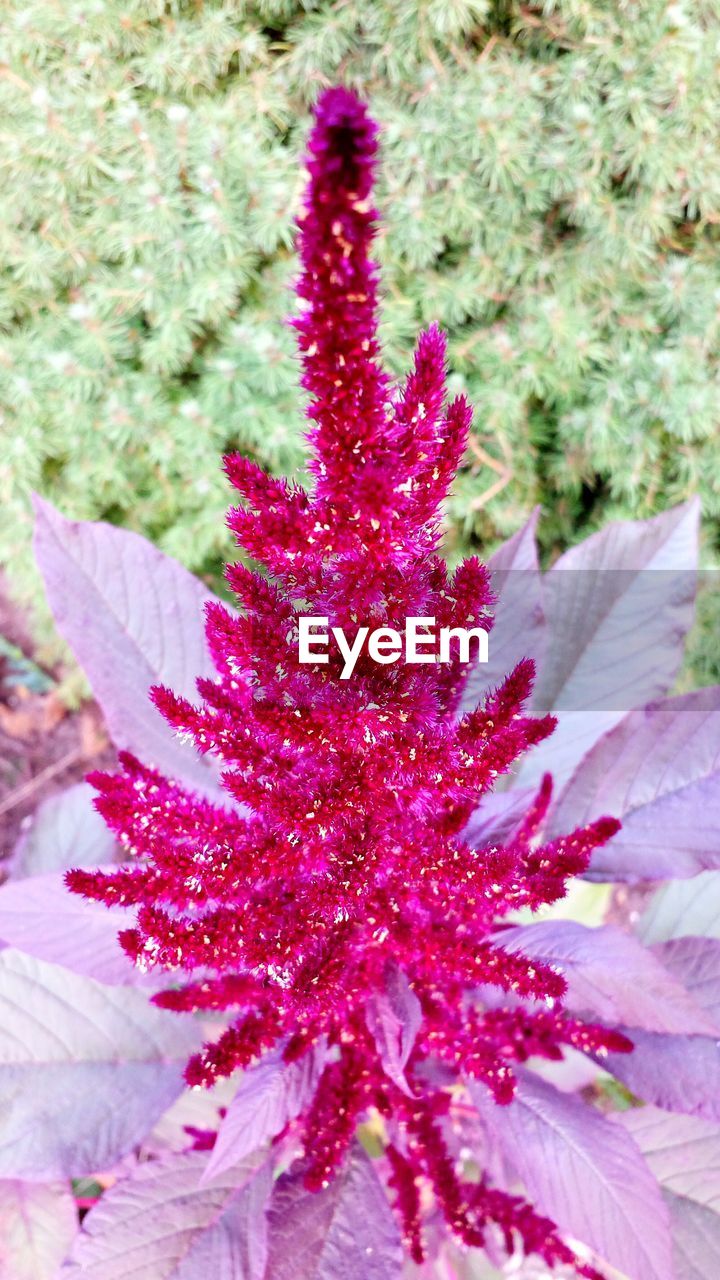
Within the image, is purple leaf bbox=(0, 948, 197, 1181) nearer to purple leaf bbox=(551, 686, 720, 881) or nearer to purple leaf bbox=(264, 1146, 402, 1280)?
purple leaf bbox=(264, 1146, 402, 1280)

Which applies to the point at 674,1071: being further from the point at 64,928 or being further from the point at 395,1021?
the point at 64,928

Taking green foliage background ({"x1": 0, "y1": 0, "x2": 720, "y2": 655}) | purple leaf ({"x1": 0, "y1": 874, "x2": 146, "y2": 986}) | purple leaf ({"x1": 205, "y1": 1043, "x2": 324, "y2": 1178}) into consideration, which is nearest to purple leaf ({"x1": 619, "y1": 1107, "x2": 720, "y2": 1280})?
purple leaf ({"x1": 205, "y1": 1043, "x2": 324, "y2": 1178})

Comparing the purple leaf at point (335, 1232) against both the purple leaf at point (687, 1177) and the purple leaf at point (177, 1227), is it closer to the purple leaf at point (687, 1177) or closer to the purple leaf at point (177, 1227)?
the purple leaf at point (177, 1227)

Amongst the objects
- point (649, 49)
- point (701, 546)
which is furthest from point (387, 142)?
point (701, 546)

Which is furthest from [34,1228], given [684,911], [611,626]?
[611,626]

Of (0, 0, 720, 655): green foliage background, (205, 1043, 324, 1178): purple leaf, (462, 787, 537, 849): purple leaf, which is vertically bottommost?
(205, 1043, 324, 1178): purple leaf

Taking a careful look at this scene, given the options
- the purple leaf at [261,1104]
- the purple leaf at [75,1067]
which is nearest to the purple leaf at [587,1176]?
the purple leaf at [261,1104]
